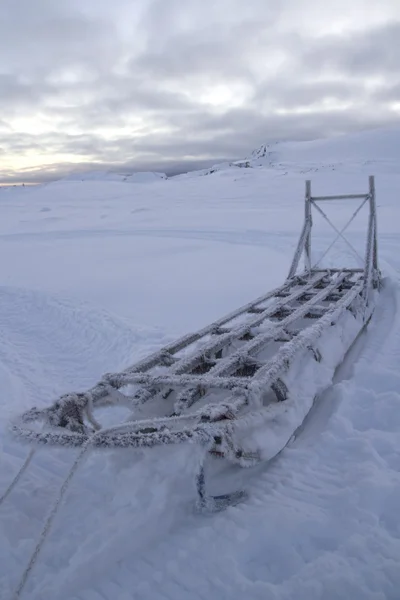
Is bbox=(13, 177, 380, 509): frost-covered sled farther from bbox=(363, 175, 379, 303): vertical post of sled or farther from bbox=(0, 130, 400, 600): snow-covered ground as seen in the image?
bbox=(363, 175, 379, 303): vertical post of sled

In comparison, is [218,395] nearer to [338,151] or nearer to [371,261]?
[371,261]

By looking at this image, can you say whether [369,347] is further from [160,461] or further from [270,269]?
[270,269]

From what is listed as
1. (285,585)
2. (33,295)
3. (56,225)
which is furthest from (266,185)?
(285,585)

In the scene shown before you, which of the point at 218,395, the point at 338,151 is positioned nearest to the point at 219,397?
the point at 218,395

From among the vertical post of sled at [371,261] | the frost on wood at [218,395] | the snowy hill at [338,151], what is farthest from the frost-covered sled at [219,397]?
the snowy hill at [338,151]

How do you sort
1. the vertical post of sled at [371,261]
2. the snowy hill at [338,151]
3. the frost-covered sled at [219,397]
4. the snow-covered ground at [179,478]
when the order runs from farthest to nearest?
the snowy hill at [338,151] → the vertical post of sled at [371,261] → the frost-covered sled at [219,397] → the snow-covered ground at [179,478]

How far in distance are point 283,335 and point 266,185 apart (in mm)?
22392

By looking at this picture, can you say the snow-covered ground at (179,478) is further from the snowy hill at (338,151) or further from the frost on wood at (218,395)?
the snowy hill at (338,151)

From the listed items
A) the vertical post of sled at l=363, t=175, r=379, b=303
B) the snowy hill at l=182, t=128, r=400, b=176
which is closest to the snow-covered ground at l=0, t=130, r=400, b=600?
the vertical post of sled at l=363, t=175, r=379, b=303

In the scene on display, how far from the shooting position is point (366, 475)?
3186 mm

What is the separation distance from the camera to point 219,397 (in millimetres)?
3699

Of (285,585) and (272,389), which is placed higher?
(272,389)

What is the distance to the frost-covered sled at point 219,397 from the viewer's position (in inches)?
110

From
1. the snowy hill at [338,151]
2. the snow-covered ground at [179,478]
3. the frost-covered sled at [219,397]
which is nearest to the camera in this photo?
the snow-covered ground at [179,478]
